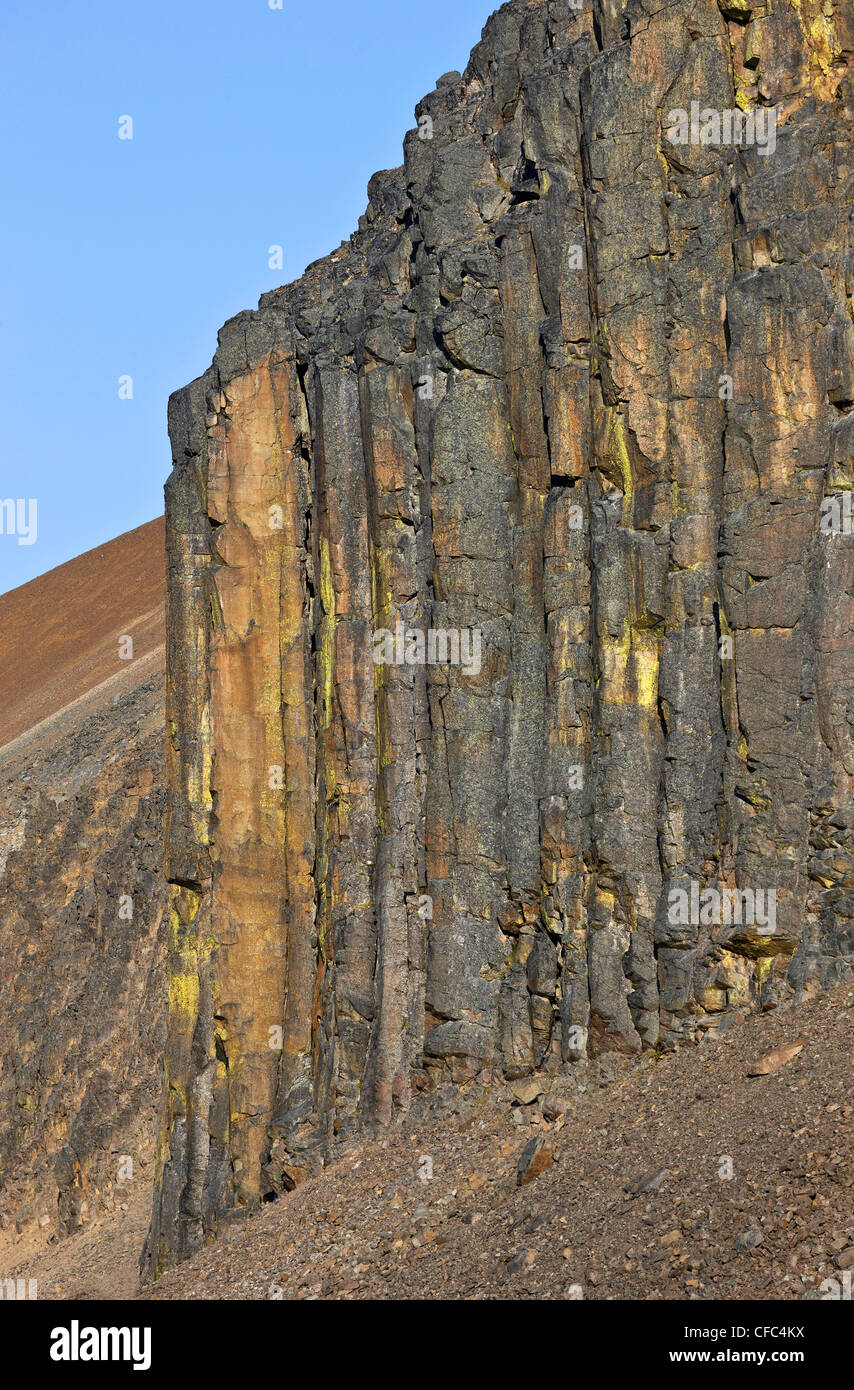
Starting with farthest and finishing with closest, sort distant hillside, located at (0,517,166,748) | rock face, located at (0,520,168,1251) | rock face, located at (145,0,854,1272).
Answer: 1. distant hillside, located at (0,517,166,748)
2. rock face, located at (0,520,168,1251)
3. rock face, located at (145,0,854,1272)

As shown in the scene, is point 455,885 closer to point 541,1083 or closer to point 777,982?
point 541,1083

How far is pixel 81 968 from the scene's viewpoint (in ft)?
140

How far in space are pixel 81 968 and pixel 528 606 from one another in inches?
869

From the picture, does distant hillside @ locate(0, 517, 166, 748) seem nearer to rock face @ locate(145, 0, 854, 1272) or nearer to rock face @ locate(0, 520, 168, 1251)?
rock face @ locate(0, 520, 168, 1251)

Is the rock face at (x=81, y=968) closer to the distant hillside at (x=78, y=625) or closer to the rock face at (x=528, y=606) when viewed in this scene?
the rock face at (x=528, y=606)

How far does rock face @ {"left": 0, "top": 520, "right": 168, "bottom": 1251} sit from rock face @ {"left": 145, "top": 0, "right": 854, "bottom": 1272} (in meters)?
→ 7.90

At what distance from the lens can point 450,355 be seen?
85.9ft

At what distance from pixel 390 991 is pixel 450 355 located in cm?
1030

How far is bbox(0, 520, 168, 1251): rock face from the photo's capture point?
36.9 meters

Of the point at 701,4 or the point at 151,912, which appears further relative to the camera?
the point at 151,912

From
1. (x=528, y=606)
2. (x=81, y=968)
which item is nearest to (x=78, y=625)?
(x=81, y=968)

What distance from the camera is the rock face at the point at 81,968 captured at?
3691 centimetres

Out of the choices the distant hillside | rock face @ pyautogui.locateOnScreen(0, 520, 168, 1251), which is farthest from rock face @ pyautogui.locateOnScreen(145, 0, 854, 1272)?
the distant hillside
